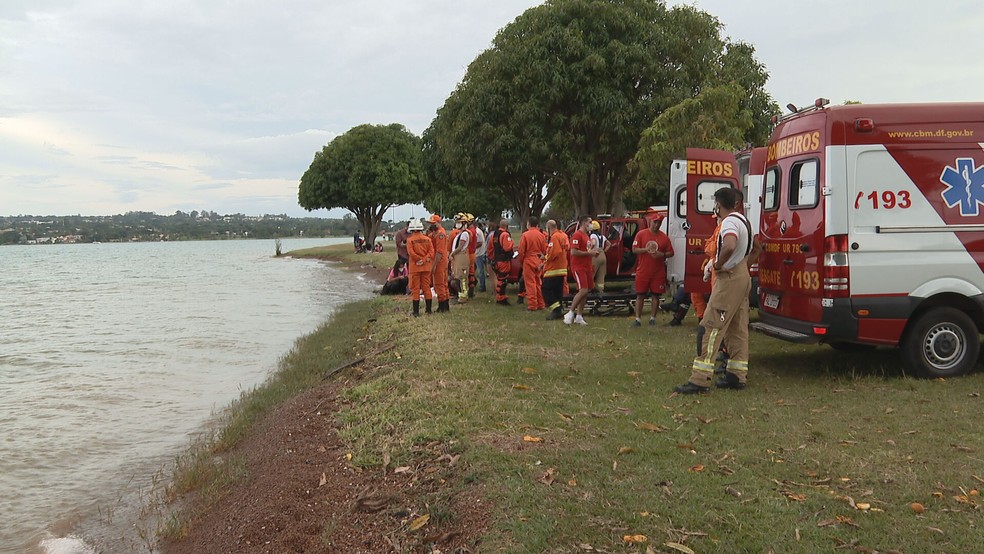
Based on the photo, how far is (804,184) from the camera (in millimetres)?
6969

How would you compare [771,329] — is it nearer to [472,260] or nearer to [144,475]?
[144,475]

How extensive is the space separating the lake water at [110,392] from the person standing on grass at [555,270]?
4.90m

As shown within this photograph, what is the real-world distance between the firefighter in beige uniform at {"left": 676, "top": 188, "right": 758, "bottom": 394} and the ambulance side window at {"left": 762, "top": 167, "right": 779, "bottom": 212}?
1.10 meters

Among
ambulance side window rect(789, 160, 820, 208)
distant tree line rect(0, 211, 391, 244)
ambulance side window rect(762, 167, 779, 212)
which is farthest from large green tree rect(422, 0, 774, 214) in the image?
distant tree line rect(0, 211, 391, 244)

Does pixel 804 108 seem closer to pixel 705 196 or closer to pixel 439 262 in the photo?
pixel 705 196

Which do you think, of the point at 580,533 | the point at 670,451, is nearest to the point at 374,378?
the point at 670,451

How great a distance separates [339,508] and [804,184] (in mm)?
5391

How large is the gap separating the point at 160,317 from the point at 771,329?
18.0 metres

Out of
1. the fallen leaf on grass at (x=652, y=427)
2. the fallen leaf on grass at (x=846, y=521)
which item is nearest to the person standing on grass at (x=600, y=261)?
the fallen leaf on grass at (x=652, y=427)

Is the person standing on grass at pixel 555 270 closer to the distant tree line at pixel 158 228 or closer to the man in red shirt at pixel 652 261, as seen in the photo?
the man in red shirt at pixel 652 261

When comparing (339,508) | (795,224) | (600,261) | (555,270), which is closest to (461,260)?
(600,261)

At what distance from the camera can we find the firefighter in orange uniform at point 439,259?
1246cm

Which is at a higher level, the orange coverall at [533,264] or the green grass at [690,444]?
the orange coverall at [533,264]

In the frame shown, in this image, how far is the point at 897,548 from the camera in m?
3.49
